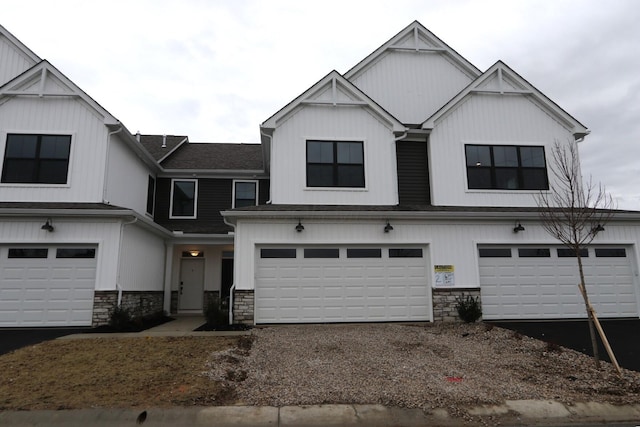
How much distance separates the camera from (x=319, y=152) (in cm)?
1241

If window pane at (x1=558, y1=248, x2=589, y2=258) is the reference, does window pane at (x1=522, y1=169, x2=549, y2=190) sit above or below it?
above

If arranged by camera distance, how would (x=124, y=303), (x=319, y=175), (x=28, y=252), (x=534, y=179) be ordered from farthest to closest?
(x=534, y=179) < (x=319, y=175) < (x=124, y=303) < (x=28, y=252)

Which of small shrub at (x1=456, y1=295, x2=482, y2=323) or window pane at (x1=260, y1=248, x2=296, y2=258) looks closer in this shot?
small shrub at (x1=456, y1=295, x2=482, y2=323)

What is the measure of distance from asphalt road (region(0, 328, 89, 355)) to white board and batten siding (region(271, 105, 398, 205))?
6.45 metres

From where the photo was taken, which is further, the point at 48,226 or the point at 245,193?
the point at 245,193

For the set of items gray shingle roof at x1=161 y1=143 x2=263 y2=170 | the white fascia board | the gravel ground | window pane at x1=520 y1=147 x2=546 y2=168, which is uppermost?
gray shingle roof at x1=161 y1=143 x2=263 y2=170

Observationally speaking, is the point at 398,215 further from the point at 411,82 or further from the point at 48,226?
the point at 48,226

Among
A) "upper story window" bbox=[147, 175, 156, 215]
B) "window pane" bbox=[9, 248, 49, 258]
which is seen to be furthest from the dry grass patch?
"upper story window" bbox=[147, 175, 156, 215]

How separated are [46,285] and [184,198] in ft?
20.9

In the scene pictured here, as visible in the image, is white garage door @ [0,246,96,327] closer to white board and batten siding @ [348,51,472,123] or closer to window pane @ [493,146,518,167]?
white board and batten siding @ [348,51,472,123]

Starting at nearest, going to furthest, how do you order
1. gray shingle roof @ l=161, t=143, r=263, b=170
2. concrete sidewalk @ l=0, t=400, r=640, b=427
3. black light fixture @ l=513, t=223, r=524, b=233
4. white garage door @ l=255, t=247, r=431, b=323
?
concrete sidewalk @ l=0, t=400, r=640, b=427, white garage door @ l=255, t=247, r=431, b=323, black light fixture @ l=513, t=223, r=524, b=233, gray shingle roof @ l=161, t=143, r=263, b=170

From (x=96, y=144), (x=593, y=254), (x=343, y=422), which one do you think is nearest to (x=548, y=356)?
(x=343, y=422)

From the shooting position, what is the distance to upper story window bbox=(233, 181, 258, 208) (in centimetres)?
1627

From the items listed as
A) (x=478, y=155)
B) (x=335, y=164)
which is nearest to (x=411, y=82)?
(x=478, y=155)
